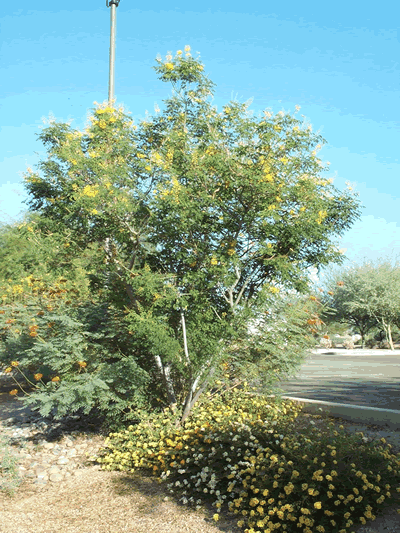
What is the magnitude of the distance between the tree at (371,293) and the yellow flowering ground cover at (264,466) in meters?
27.8

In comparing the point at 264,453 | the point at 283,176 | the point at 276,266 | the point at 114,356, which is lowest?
the point at 264,453

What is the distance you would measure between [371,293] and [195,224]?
30.1 meters

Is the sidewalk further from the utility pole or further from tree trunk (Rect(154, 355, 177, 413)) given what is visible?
the utility pole

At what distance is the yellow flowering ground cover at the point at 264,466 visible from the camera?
14.1 feet

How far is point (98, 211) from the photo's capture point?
6504mm

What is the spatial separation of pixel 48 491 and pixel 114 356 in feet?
5.99

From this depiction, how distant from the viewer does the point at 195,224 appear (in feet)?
21.0

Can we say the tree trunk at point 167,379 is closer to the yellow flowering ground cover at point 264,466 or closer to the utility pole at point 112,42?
the yellow flowering ground cover at point 264,466

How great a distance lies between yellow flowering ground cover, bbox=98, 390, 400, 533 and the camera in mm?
4285

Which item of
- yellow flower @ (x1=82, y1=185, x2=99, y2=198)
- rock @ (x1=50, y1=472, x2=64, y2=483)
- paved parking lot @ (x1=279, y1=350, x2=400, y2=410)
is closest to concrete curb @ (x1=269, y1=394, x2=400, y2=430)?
paved parking lot @ (x1=279, y1=350, x2=400, y2=410)

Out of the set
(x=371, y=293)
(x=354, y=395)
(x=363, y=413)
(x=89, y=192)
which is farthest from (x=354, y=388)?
(x=371, y=293)

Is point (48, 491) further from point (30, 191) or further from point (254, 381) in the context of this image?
point (30, 191)

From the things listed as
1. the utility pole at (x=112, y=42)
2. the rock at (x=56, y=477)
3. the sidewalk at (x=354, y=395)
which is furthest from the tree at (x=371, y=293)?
the rock at (x=56, y=477)

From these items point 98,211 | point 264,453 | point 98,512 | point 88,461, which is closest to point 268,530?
point 264,453
